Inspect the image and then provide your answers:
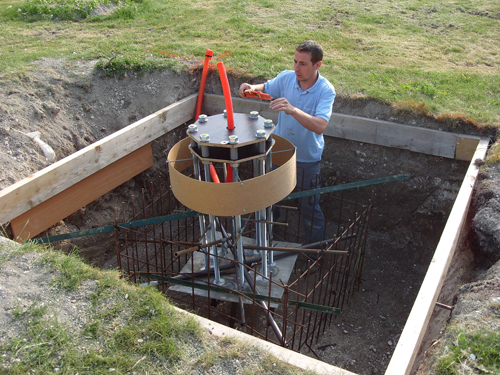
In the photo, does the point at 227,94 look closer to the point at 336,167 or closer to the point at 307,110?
the point at 307,110

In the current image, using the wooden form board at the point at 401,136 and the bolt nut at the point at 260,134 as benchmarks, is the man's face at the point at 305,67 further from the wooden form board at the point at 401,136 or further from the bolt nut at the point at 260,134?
the bolt nut at the point at 260,134

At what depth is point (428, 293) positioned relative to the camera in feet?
9.51

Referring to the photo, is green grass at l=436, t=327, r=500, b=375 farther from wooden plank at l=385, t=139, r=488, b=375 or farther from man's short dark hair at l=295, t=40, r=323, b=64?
man's short dark hair at l=295, t=40, r=323, b=64

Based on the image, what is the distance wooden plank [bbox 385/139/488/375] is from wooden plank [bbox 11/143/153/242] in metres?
3.29

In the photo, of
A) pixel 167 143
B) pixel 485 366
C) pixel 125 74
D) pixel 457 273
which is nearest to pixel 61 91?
pixel 125 74

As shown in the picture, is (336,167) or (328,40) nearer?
(336,167)

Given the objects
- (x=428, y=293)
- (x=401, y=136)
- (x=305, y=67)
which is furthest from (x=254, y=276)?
(x=401, y=136)

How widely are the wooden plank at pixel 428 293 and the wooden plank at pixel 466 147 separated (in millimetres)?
708

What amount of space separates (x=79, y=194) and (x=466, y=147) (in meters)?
4.40

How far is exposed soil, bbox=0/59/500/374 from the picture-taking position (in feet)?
15.1

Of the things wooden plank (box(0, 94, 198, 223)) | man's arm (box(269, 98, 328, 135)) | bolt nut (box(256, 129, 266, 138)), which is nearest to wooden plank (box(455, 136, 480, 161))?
man's arm (box(269, 98, 328, 135))

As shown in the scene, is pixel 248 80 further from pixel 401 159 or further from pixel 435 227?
pixel 435 227

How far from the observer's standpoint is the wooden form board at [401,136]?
4.89 m

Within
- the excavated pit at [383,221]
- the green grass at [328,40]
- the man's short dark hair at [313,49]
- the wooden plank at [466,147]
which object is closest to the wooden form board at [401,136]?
the wooden plank at [466,147]
